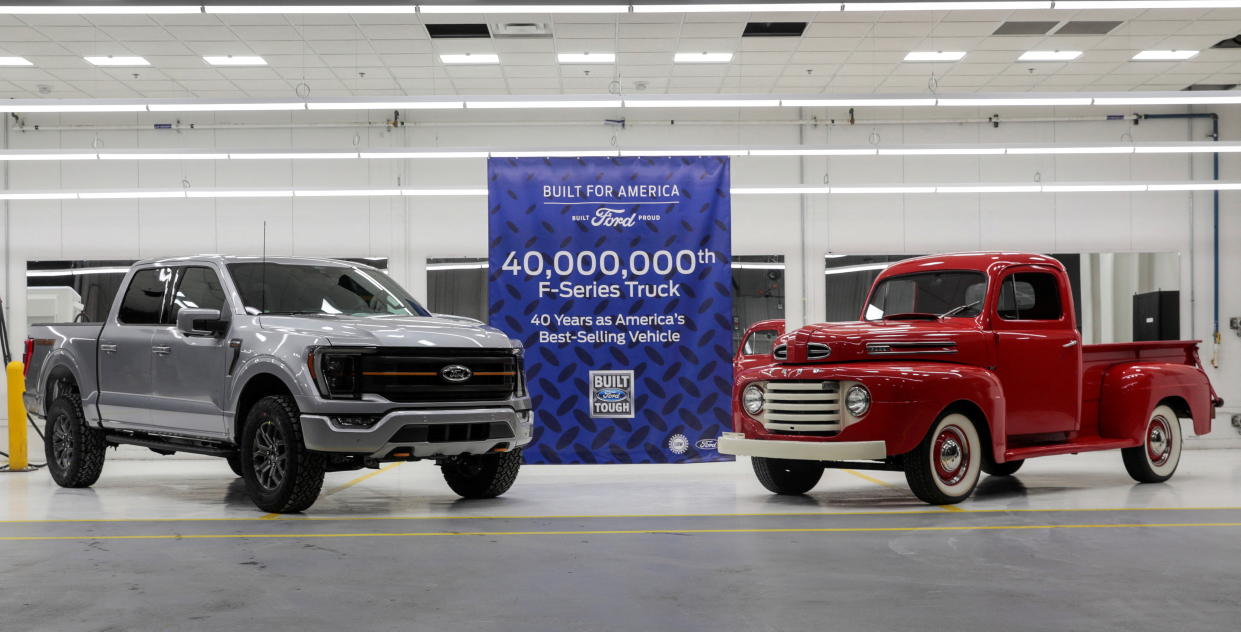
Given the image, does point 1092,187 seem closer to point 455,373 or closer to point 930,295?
point 930,295

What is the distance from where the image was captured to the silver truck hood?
24.6 ft

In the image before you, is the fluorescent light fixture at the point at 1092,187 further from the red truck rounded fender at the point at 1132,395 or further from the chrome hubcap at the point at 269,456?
the chrome hubcap at the point at 269,456

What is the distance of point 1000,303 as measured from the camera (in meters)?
8.63

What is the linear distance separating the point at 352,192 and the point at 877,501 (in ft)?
33.5

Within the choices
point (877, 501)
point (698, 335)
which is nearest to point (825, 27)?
point (698, 335)

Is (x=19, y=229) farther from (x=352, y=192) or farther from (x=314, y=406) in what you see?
(x=314, y=406)

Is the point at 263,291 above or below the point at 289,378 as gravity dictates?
above

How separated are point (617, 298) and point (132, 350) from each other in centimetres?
423

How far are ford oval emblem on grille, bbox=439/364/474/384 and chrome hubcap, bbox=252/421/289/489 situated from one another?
1132 millimetres

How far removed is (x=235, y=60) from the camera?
15148mm

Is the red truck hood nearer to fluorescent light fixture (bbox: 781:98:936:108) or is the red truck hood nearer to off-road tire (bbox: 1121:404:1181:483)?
off-road tire (bbox: 1121:404:1181:483)

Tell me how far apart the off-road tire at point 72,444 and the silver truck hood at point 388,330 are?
104 inches

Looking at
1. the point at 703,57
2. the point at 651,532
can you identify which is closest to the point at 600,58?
the point at 703,57

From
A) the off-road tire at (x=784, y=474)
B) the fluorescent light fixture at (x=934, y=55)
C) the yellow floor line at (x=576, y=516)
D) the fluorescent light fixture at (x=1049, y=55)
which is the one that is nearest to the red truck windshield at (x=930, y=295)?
the off-road tire at (x=784, y=474)
